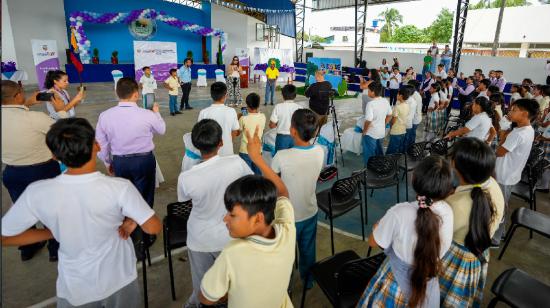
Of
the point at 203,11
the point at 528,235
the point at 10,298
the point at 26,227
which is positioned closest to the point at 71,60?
the point at 203,11

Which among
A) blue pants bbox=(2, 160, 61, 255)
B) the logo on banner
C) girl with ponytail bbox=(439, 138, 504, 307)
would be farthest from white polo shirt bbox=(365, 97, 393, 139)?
the logo on banner

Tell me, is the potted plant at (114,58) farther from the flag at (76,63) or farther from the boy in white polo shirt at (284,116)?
the boy in white polo shirt at (284,116)

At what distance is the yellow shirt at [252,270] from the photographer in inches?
44.5

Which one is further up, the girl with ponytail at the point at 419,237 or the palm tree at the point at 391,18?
the palm tree at the point at 391,18

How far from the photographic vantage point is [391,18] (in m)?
36.2

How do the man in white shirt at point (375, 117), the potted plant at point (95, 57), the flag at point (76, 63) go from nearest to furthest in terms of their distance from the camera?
the man in white shirt at point (375, 117) < the flag at point (76, 63) < the potted plant at point (95, 57)

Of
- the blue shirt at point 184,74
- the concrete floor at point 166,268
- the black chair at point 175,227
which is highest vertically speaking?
the blue shirt at point 184,74

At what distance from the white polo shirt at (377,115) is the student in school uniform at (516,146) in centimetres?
142

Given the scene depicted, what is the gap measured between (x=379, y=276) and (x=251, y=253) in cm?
84

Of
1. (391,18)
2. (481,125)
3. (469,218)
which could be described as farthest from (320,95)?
(391,18)

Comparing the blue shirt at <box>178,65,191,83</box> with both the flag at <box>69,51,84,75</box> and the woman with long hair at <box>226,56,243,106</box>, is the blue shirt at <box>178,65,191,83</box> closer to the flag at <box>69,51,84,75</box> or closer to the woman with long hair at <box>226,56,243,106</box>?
the woman with long hair at <box>226,56,243,106</box>

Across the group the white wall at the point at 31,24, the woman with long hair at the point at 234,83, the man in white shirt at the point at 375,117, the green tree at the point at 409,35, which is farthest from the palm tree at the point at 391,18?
the man in white shirt at the point at 375,117

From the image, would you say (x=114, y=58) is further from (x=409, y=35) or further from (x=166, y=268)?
(x=409, y=35)

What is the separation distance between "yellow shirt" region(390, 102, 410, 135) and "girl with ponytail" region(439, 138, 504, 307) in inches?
112
